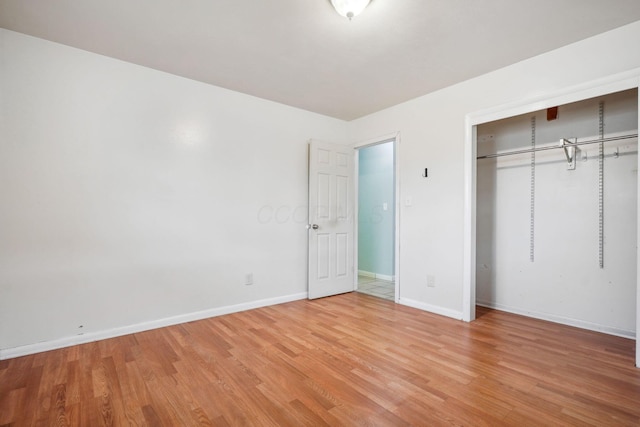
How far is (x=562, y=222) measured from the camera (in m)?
3.11

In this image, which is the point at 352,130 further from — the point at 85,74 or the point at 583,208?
the point at 85,74

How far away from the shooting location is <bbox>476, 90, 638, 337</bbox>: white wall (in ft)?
9.03

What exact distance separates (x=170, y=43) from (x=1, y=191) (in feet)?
5.74

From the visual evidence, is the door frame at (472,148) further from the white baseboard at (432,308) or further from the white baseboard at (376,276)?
the white baseboard at (376,276)

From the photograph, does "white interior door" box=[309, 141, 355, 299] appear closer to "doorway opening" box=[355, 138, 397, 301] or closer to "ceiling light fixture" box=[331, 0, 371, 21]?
"doorway opening" box=[355, 138, 397, 301]

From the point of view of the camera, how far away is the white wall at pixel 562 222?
2.75m

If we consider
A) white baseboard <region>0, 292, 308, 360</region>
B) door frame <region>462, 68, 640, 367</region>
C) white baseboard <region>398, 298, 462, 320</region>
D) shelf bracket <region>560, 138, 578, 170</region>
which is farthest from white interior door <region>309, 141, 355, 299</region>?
shelf bracket <region>560, 138, 578, 170</region>

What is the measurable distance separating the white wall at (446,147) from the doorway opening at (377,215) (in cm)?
116

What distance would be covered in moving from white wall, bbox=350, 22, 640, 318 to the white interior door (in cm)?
77

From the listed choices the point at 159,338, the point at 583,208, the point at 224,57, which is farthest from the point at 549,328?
the point at 224,57

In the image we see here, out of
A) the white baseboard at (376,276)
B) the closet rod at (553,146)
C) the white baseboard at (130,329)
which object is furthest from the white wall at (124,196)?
the closet rod at (553,146)

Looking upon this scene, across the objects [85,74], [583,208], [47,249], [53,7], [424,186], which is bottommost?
[47,249]

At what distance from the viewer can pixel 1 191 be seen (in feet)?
7.63

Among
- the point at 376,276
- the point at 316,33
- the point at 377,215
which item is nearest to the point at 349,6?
the point at 316,33
